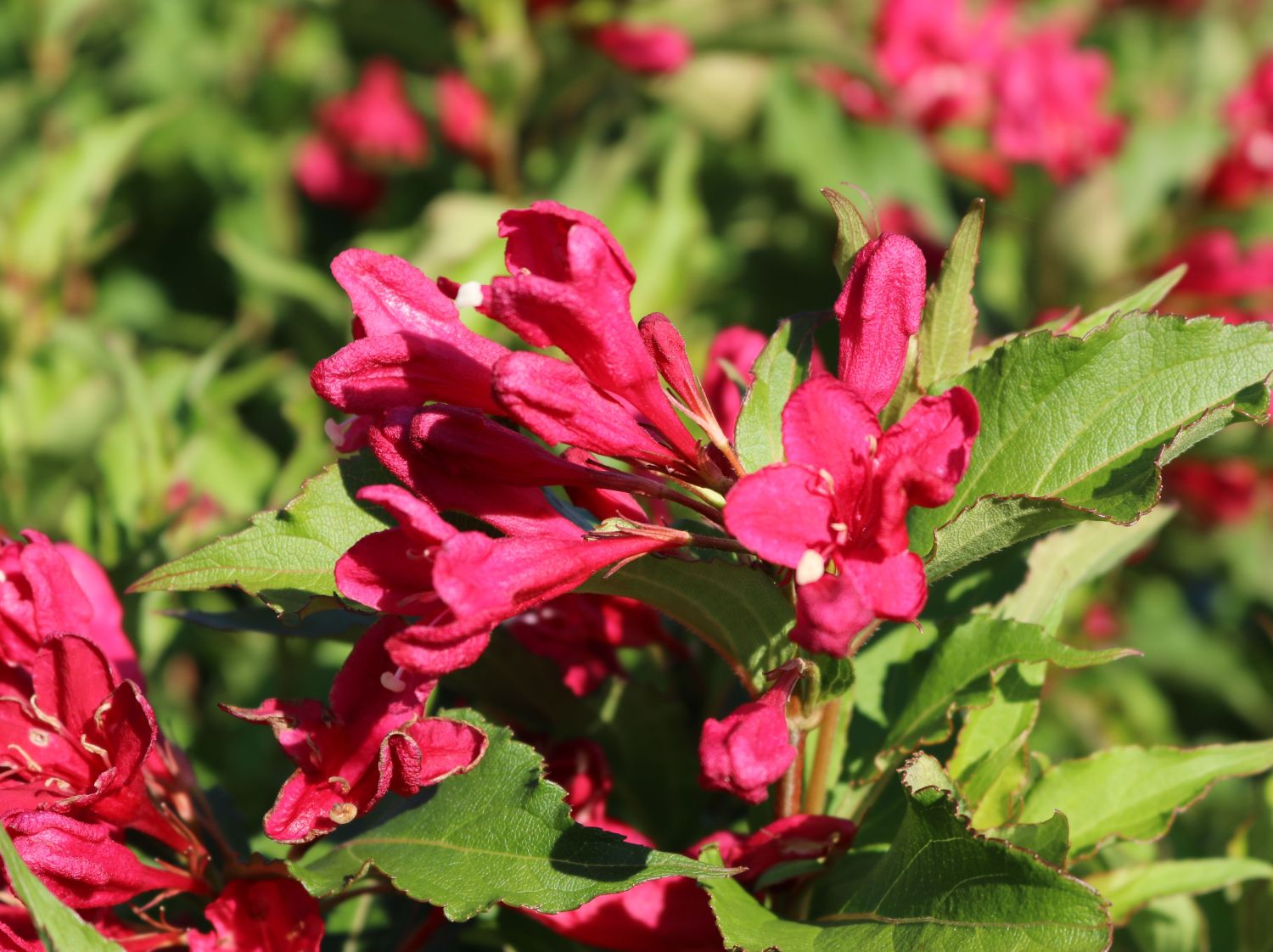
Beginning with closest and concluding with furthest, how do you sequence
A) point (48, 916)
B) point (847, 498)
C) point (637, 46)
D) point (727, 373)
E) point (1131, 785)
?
1. point (48, 916)
2. point (847, 498)
3. point (1131, 785)
4. point (727, 373)
5. point (637, 46)

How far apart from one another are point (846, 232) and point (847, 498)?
0.25 m

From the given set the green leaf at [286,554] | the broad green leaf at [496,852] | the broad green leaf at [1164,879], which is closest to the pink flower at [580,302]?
the green leaf at [286,554]

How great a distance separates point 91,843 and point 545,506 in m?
0.52

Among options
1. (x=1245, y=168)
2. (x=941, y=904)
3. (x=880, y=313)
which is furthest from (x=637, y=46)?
(x=941, y=904)

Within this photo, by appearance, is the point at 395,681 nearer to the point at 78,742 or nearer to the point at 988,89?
the point at 78,742

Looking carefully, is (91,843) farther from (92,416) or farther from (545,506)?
(92,416)

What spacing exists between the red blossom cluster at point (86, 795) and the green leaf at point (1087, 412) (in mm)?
735

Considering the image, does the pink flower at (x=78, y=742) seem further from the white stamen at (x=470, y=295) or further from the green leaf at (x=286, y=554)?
the white stamen at (x=470, y=295)

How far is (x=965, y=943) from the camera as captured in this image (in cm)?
99

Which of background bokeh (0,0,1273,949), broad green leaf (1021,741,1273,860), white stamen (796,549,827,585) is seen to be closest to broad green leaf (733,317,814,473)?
white stamen (796,549,827,585)

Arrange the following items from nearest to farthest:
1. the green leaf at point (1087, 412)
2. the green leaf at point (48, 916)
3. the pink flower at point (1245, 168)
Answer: the green leaf at point (48, 916)
the green leaf at point (1087, 412)
the pink flower at point (1245, 168)

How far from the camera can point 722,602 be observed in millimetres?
1130

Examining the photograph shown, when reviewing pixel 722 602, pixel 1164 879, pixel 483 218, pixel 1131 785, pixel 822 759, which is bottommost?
pixel 1164 879

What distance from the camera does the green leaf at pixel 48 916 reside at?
0.96 meters
